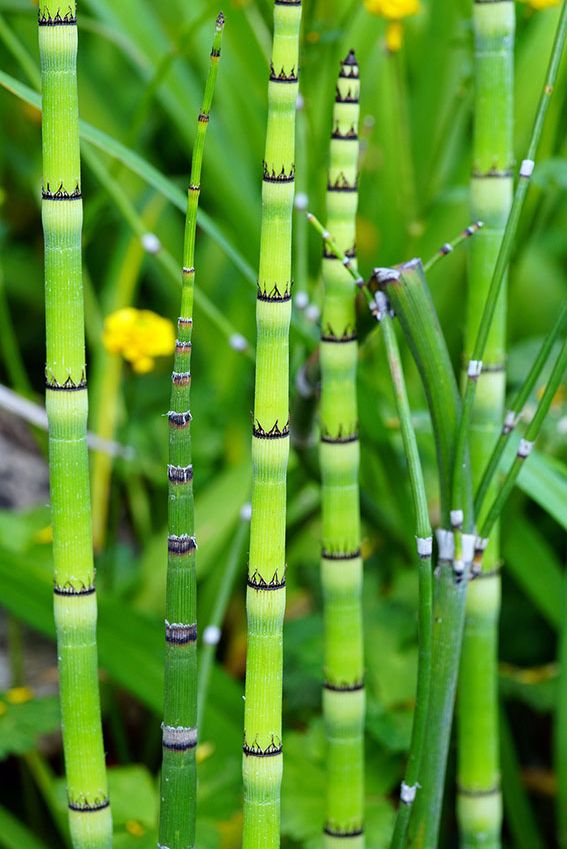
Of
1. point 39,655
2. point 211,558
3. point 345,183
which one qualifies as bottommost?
point 39,655

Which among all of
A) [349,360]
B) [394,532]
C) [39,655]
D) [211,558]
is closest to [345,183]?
[349,360]

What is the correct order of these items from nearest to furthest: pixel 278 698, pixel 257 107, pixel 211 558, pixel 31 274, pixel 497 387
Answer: pixel 278 698
pixel 497 387
pixel 211 558
pixel 257 107
pixel 31 274

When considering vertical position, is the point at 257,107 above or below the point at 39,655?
above

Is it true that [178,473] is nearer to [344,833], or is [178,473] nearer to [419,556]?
[419,556]

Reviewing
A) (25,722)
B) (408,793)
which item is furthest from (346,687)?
(25,722)

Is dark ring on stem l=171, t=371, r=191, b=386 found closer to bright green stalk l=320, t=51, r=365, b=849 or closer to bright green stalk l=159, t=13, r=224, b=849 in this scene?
bright green stalk l=159, t=13, r=224, b=849

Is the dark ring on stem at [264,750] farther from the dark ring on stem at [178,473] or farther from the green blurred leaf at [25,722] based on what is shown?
the green blurred leaf at [25,722]

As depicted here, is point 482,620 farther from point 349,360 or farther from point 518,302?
point 518,302

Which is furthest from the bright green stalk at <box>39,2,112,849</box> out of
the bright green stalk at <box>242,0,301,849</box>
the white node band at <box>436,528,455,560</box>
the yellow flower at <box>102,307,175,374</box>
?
the yellow flower at <box>102,307,175,374</box>
